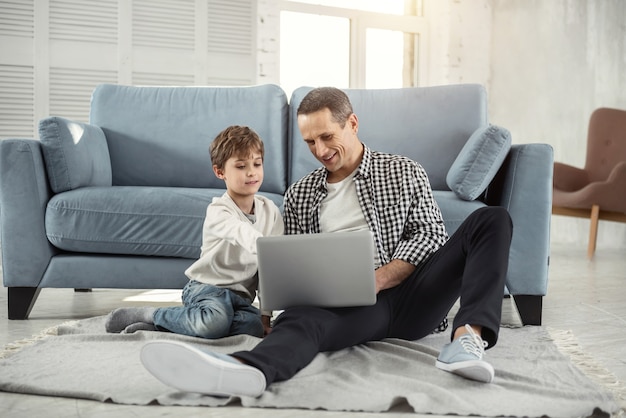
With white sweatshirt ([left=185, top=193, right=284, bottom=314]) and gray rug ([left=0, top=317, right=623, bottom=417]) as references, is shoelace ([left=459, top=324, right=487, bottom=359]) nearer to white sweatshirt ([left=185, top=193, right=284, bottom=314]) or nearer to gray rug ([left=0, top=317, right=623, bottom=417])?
gray rug ([left=0, top=317, right=623, bottom=417])

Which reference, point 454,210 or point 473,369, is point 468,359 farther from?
point 454,210

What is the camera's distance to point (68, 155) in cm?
260

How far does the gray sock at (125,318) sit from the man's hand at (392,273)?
28.6 inches

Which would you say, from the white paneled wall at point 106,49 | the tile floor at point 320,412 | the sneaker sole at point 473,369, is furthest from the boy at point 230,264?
the white paneled wall at point 106,49

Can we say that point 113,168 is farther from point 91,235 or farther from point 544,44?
point 544,44

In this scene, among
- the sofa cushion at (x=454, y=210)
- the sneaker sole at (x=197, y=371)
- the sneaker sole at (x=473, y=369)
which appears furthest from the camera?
the sofa cushion at (x=454, y=210)

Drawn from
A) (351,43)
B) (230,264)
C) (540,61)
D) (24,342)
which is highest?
(351,43)

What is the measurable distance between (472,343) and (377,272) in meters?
0.36

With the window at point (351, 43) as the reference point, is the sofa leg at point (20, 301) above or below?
below

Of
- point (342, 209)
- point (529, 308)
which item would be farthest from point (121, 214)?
point (529, 308)

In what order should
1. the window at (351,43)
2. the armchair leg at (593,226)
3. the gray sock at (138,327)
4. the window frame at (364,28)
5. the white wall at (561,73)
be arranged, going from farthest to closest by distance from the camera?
the window frame at (364,28)
the window at (351,43)
the white wall at (561,73)
the armchair leg at (593,226)
the gray sock at (138,327)

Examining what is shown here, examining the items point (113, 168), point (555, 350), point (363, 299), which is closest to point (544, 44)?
point (113, 168)

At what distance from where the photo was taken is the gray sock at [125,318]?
210 centimetres

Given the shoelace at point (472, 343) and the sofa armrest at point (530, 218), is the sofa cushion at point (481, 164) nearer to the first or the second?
the sofa armrest at point (530, 218)
